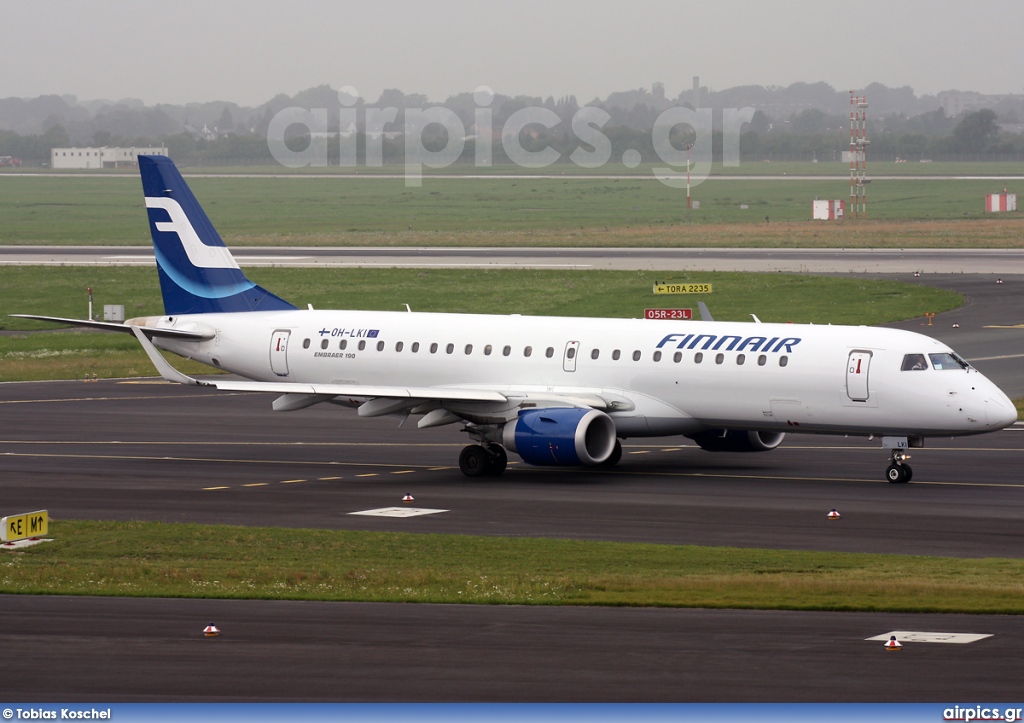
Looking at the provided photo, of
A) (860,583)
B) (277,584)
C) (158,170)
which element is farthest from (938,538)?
(158,170)

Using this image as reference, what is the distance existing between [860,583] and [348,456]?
2104cm

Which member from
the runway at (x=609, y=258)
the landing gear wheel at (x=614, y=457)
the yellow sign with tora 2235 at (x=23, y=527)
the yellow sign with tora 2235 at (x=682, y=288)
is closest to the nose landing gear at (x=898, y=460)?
the landing gear wheel at (x=614, y=457)

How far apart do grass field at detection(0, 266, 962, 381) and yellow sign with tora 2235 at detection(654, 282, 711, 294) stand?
0.67m

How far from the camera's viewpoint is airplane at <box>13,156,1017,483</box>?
37.9 meters

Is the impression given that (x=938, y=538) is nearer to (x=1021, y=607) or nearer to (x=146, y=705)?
(x=1021, y=607)

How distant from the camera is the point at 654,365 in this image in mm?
40000

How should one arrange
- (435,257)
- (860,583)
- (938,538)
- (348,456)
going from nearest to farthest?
(860,583), (938,538), (348,456), (435,257)

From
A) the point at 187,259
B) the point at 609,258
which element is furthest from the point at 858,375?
the point at 609,258

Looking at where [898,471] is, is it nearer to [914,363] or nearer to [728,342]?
[914,363]

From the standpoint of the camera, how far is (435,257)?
11250cm

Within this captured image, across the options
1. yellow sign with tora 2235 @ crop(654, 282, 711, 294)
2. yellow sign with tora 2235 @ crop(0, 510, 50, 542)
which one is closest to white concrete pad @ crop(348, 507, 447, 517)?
yellow sign with tora 2235 @ crop(0, 510, 50, 542)

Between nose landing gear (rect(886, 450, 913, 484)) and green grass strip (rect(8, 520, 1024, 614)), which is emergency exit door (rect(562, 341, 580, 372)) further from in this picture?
green grass strip (rect(8, 520, 1024, 614))

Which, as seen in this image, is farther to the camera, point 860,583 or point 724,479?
point 724,479

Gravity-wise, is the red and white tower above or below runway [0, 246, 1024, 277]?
above
